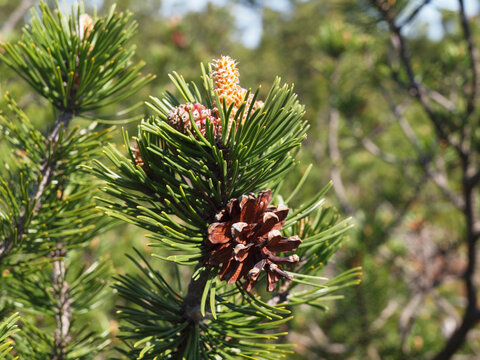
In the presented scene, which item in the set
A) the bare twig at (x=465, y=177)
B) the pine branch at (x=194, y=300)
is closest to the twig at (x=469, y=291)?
the bare twig at (x=465, y=177)

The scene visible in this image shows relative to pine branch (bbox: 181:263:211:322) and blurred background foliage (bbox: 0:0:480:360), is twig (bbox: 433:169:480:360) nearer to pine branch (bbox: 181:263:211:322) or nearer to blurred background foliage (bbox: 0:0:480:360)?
blurred background foliage (bbox: 0:0:480:360)

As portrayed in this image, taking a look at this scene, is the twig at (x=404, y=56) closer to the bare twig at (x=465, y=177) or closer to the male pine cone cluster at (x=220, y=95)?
the bare twig at (x=465, y=177)

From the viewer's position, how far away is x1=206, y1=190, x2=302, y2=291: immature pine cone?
47 centimetres

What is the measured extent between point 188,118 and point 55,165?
13.5 inches

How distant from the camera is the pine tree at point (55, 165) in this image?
617mm

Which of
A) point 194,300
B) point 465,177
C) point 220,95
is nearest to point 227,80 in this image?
point 220,95

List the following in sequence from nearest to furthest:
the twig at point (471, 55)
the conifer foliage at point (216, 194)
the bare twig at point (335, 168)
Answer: the conifer foliage at point (216, 194)
the twig at point (471, 55)
the bare twig at point (335, 168)

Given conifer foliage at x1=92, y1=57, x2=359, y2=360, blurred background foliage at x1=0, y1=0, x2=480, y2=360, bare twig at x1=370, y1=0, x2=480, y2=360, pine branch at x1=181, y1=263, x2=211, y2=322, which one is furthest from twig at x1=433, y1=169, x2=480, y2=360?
pine branch at x1=181, y1=263, x2=211, y2=322

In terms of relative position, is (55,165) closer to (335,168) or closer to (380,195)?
(335,168)

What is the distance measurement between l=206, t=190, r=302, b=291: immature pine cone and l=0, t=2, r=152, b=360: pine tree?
0.28m

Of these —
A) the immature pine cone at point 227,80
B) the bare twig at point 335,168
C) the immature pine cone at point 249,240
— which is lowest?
the immature pine cone at point 249,240

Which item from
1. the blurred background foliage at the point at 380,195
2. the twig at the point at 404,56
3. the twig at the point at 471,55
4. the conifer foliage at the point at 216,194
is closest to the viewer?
the conifer foliage at the point at 216,194

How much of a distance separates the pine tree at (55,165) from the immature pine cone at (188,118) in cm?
23

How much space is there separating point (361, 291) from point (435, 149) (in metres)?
0.82
